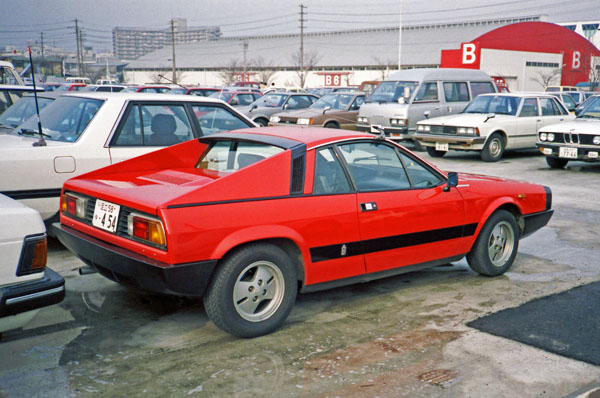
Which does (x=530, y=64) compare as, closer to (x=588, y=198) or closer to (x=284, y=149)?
(x=588, y=198)

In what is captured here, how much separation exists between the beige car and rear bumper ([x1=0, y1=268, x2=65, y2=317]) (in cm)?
1412

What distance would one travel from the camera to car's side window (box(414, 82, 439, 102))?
16.5 meters

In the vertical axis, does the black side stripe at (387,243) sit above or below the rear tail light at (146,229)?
below

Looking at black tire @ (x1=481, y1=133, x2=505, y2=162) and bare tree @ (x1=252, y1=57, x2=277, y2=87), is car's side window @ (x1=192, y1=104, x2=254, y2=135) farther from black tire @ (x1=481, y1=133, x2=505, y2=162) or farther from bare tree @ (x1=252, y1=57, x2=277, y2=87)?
bare tree @ (x1=252, y1=57, x2=277, y2=87)

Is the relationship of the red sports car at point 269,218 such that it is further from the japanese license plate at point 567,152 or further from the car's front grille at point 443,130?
the car's front grille at point 443,130

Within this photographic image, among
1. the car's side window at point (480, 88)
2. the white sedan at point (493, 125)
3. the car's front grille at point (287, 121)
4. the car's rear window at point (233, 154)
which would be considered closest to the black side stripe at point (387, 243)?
the car's rear window at point (233, 154)

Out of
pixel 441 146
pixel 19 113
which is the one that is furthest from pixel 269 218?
pixel 441 146

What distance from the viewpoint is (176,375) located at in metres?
3.59

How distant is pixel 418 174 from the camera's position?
201 inches

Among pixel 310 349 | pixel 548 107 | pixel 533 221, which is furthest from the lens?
pixel 548 107

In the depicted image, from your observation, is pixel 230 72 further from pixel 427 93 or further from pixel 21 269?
pixel 21 269

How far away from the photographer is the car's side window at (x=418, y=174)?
503 cm

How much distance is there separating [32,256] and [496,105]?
13922mm

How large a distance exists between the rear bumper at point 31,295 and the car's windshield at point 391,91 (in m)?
14.1
